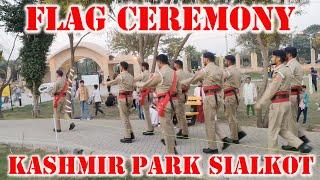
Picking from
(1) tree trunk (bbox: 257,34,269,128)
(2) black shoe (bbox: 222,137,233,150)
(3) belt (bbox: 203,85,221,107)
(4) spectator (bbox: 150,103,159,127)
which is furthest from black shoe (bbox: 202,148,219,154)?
(4) spectator (bbox: 150,103,159,127)

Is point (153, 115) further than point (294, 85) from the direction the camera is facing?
Yes

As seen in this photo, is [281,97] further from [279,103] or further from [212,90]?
[212,90]

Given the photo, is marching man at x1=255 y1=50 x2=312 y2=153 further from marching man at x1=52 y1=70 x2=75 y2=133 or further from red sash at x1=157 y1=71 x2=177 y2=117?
marching man at x1=52 y1=70 x2=75 y2=133

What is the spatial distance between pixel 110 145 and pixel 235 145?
3021 mm

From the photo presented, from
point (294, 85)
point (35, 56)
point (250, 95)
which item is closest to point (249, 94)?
point (250, 95)

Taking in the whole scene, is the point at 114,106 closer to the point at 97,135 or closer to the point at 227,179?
the point at 97,135

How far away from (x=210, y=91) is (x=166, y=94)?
3.08 feet

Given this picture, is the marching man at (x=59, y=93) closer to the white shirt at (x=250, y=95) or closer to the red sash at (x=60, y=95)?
the red sash at (x=60, y=95)

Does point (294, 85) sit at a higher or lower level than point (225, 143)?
higher

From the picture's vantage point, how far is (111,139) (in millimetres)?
11500

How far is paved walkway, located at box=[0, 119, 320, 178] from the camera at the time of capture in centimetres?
950

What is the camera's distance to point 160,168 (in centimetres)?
790

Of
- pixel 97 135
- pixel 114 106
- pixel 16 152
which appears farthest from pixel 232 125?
pixel 114 106

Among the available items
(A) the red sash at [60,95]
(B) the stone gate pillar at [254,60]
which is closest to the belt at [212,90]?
(A) the red sash at [60,95]
